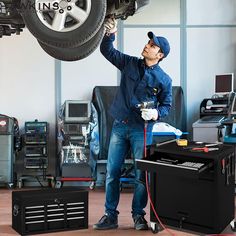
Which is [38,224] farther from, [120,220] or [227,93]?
[227,93]

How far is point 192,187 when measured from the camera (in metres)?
3.41

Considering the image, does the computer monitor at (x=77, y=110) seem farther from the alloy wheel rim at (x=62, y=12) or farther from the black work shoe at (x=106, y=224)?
the alloy wheel rim at (x=62, y=12)

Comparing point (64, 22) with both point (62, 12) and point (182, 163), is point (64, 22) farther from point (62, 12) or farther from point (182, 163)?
point (182, 163)

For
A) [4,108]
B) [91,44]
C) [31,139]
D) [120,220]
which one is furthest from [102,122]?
[91,44]

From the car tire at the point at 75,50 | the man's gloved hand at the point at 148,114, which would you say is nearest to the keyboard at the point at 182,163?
the man's gloved hand at the point at 148,114

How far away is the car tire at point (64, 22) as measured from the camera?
113 inches

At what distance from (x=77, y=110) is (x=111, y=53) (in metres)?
2.15

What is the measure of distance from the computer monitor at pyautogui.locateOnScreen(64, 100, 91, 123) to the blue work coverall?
2.01m

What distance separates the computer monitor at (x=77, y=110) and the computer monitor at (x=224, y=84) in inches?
62.3

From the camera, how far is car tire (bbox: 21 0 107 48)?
9.45 feet

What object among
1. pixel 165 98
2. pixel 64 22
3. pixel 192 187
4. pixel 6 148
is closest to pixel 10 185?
pixel 6 148

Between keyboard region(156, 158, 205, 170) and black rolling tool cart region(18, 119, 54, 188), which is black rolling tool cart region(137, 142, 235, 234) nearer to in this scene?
keyboard region(156, 158, 205, 170)

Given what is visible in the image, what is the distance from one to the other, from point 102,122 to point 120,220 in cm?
203

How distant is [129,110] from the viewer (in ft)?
12.0
